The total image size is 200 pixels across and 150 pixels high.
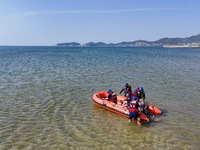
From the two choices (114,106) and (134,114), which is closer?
(134,114)

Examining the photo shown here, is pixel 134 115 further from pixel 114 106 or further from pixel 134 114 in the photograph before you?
pixel 114 106

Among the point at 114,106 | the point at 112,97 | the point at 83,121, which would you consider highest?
the point at 112,97

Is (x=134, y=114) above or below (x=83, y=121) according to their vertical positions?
above

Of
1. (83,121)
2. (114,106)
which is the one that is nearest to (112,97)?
(114,106)

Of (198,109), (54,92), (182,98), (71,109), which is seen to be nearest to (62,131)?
(71,109)

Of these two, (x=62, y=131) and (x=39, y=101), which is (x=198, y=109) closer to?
(x=62, y=131)

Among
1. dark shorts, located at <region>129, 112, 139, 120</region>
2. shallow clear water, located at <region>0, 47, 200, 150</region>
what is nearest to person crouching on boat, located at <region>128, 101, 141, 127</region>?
dark shorts, located at <region>129, 112, 139, 120</region>

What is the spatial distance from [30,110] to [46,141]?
3.81m

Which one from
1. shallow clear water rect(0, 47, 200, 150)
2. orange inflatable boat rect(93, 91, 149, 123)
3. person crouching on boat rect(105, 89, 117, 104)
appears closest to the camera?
shallow clear water rect(0, 47, 200, 150)

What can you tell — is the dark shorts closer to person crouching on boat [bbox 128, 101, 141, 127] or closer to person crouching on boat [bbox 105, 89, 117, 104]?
person crouching on boat [bbox 128, 101, 141, 127]

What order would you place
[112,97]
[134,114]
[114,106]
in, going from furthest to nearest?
[112,97], [114,106], [134,114]

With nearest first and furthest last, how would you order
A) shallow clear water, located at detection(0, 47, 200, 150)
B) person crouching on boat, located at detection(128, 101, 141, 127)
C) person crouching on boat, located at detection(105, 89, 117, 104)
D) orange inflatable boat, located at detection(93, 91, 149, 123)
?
shallow clear water, located at detection(0, 47, 200, 150), person crouching on boat, located at detection(128, 101, 141, 127), orange inflatable boat, located at detection(93, 91, 149, 123), person crouching on boat, located at detection(105, 89, 117, 104)

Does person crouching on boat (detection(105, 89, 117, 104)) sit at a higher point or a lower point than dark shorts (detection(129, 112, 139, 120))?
higher

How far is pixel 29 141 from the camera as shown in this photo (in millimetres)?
8734
